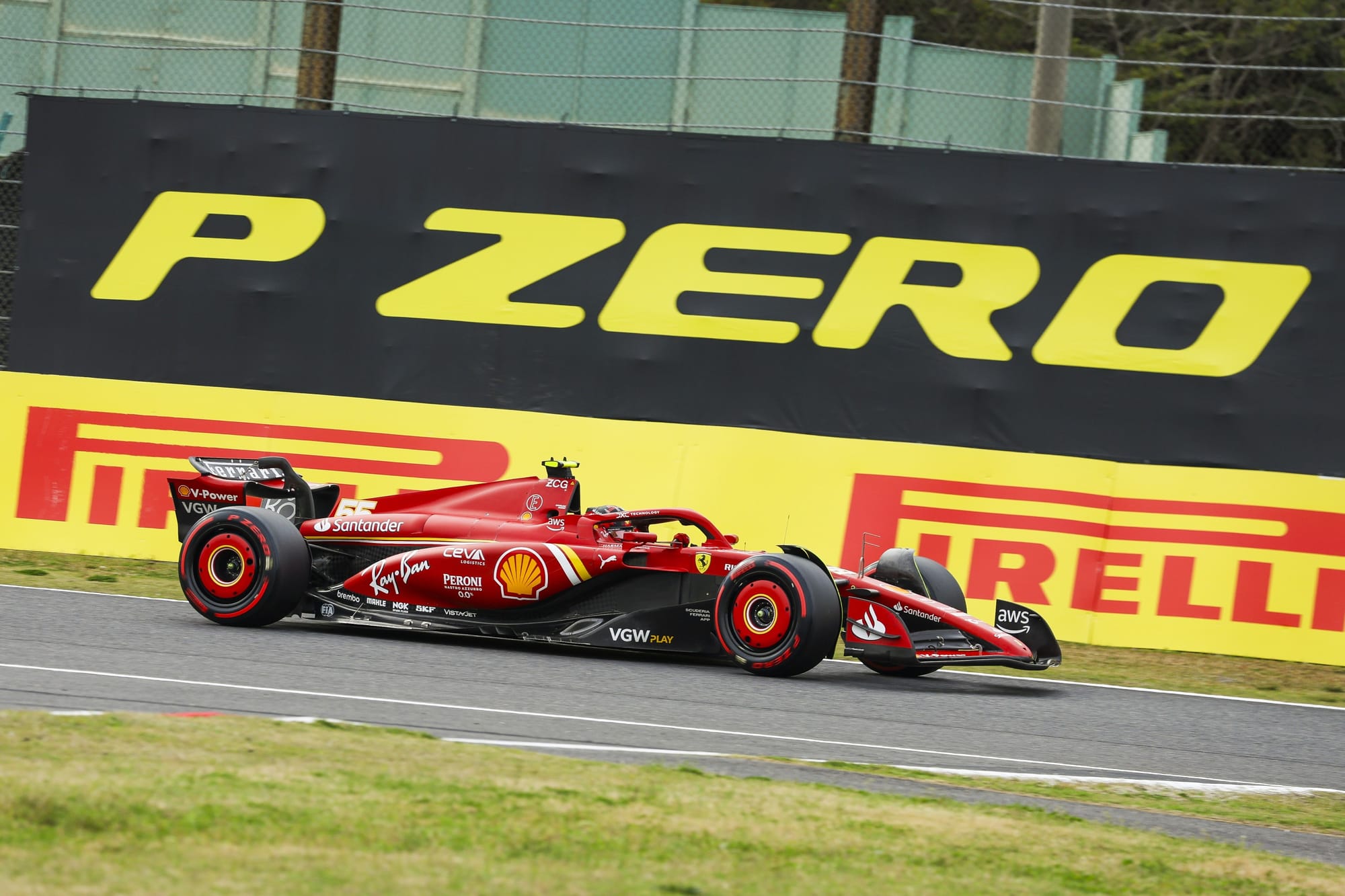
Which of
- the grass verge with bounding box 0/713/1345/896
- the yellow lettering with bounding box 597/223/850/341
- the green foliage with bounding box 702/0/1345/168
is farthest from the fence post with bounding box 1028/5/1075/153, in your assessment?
the grass verge with bounding box 0/713/1345/896

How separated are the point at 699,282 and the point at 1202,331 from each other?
3924mm

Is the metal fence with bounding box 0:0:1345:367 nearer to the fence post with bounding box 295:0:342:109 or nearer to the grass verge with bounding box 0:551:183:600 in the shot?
the fence post with bounding box 295:0:342:109

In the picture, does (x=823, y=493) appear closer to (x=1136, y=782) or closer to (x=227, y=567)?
(x=227, y=567)

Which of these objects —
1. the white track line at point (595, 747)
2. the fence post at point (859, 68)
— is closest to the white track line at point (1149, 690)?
the white track line at point (595, 747)

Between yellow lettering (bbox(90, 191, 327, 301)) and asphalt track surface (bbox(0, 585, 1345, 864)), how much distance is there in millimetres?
4671

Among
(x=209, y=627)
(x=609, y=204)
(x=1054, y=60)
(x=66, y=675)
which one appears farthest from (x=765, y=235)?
(x=66, y=675)

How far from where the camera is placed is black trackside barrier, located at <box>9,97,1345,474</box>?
41.7 ft

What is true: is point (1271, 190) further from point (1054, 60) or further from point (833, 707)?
point (833, 707)

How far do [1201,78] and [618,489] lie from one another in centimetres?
1390

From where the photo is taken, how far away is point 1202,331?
1273 cm

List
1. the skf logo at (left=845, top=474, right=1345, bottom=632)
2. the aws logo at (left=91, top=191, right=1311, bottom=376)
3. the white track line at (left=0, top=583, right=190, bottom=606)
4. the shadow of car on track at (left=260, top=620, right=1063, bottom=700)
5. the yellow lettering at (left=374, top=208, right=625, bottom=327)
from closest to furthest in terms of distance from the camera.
→ the shadow of car on track at (left=260, top=620, right=1063, bottom=700)
the white track line at (left=0, top=583, right=190, bottom=606)
the skf logo at (left=845, top=474, right=1345, bottom=632)
the aws logo at (left=91, top=191, right=1311, bottom=376)
the yellow lettering at (left=374, top=208, right=625, bottom=327)

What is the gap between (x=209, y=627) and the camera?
970 centimetres

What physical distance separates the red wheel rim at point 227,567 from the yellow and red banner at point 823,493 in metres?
3.12

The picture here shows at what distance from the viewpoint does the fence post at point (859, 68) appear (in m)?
14.2
